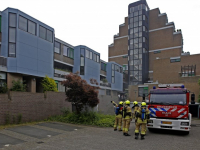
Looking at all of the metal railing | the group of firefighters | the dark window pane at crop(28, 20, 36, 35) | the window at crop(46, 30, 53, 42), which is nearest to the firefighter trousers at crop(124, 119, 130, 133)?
the group of firefighters

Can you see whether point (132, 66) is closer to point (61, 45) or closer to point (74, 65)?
point (74, 65)

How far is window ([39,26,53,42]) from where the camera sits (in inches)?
877

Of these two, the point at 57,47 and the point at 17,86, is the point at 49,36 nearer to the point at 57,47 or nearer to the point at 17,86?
the point at 57,47

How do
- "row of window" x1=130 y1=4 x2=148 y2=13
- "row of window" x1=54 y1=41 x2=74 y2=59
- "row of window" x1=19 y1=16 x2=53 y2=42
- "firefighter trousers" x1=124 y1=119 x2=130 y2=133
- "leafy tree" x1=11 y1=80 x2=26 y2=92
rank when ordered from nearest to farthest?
1. "firefighter trousers" x1=124 y1=119 x2=130 y2=133
2. "leafy tree" x1=11 y1=80 x2=26 y2=92
3. "row of window" x1=19 y1=16 x2=53 y2=42
4. "row of window" x1=54 y1=41 x2=74 y2=59
5. "row of window" x1=130 y1=4 x2=148 y2=13

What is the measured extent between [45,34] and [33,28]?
79.7 inches

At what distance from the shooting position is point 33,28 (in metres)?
21.1

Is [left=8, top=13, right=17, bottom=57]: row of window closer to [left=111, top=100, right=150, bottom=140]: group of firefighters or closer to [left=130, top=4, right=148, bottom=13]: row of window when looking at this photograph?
[left=111, top=100, right=150, bottom=140]: group of firefighters

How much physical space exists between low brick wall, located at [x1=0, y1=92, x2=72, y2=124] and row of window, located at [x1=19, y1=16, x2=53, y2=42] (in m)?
8.86

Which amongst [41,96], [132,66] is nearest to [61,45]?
[41,96]

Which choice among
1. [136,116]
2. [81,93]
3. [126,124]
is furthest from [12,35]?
[136,116]

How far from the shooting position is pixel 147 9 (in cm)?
5341

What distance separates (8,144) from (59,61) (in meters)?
19.8

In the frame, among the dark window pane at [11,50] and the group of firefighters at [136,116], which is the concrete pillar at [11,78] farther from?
the group of firefighters at [136,116]

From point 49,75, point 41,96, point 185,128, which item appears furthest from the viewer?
point 49,75
